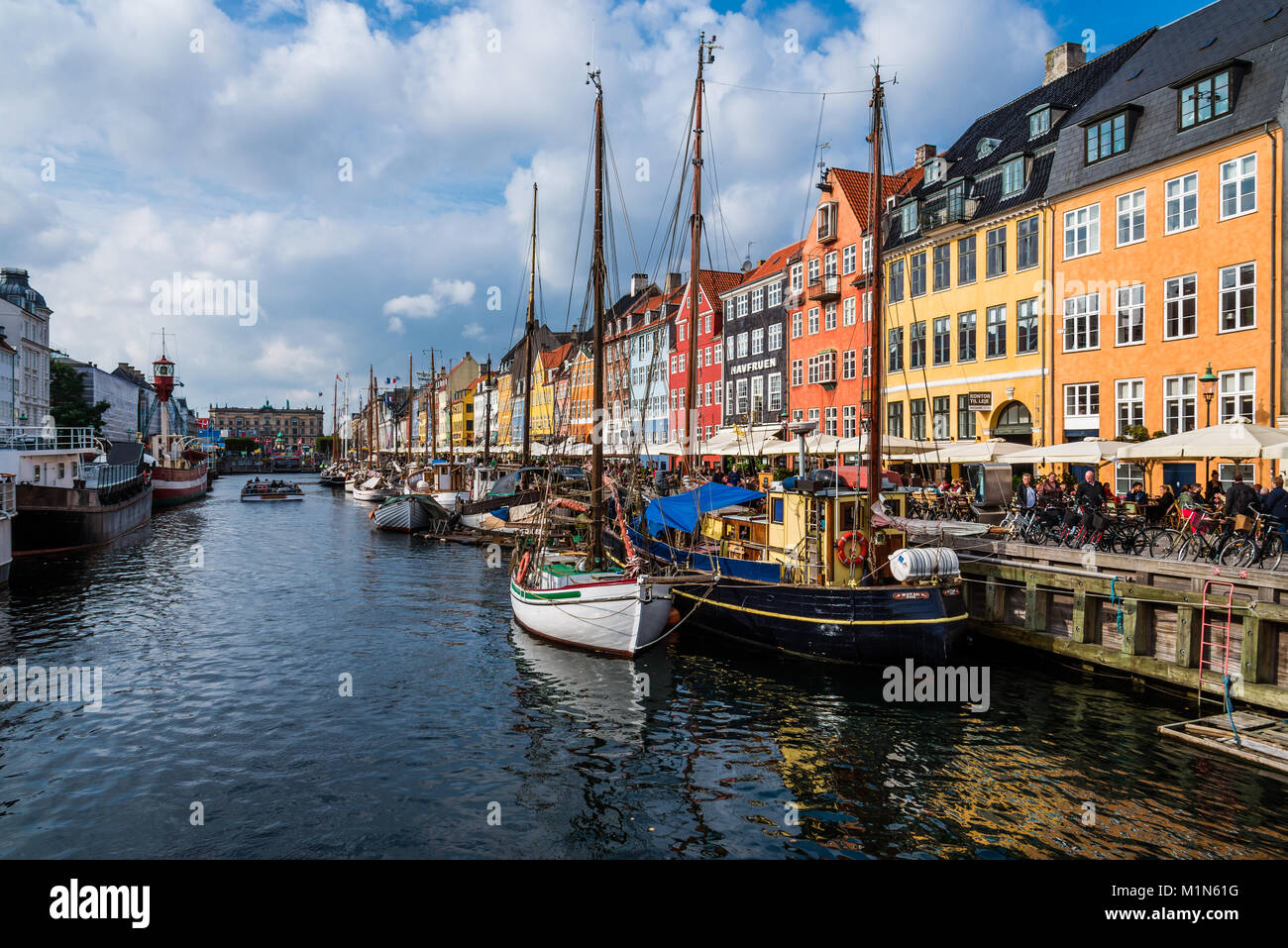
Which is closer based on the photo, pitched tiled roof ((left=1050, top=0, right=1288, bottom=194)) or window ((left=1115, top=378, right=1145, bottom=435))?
pitched tiled roof ((left=1050, top=0, right=1288, bottom=194))

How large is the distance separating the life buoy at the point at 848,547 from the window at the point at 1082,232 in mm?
21053

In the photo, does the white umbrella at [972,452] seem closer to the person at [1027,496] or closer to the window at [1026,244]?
the person at [1027,496]

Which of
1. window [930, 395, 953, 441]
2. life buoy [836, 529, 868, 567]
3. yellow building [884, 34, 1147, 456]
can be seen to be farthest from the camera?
window [930, 395, 953, 441]

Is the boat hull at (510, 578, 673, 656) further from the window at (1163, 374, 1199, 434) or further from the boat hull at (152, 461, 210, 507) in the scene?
the boat hull at (152, 461, 210, 507)

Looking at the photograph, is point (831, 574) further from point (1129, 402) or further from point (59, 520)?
point (59, 520)

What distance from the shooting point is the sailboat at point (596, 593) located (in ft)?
67.4

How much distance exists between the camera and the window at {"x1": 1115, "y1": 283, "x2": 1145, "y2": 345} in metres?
31.3

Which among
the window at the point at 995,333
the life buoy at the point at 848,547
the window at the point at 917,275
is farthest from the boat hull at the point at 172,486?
the life buoy at the point at 848,547

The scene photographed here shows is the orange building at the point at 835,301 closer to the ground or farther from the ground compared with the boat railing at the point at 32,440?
farther from the ground

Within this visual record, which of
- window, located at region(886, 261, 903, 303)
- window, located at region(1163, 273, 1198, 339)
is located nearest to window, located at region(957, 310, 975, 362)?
window, located at region(886, 261, 903, 303)

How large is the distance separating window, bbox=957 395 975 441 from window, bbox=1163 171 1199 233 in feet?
37.9

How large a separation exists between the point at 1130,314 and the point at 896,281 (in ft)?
50.4

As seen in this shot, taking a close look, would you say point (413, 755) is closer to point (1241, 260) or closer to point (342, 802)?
point (342, 802)
